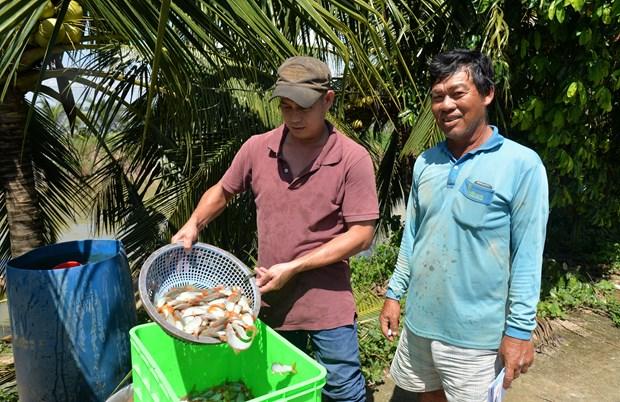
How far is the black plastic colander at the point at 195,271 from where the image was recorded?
1984mm

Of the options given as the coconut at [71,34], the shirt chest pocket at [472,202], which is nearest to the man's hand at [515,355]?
the shirt chest pocket at [472,202]

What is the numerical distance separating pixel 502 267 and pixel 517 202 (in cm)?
25

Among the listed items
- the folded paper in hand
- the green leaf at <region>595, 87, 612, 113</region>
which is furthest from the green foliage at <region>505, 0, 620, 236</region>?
the folded paper in hand

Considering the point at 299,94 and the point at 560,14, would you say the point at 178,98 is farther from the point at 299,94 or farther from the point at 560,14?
the point at 560,14

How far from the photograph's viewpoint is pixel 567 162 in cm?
418

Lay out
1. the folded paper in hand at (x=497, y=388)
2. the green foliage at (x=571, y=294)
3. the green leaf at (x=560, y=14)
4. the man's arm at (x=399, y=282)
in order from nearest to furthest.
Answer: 1. the folded paper in hand at (x=497, y=388)
2. the man's arm at (x=399, y=282)
3. the green leaf at (x=560, y=14)
4. the green foliage at (x=571, y=294)

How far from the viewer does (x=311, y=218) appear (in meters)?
2.11

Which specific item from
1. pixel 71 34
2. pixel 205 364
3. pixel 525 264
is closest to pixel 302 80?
pixel 525 264

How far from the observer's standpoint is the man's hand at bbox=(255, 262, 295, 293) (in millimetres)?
1982

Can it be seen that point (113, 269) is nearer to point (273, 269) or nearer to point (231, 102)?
point (273, 269)

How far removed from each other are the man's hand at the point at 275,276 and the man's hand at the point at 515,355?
0.81 meters

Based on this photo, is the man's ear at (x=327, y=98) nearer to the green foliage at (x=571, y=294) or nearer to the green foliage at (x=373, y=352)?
the green foliage at (x=373, y=352)

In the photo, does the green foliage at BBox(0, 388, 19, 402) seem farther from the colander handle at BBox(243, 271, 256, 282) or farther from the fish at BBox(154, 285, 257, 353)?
the colander handle at BBox(243, 271, 256, 282)

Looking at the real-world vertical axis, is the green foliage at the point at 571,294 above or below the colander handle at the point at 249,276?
below
